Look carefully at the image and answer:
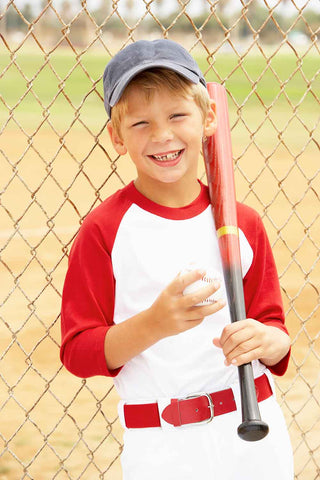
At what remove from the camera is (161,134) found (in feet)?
4.60

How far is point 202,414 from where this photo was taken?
56.5 inches

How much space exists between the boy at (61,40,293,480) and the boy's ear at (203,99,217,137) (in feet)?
0.08

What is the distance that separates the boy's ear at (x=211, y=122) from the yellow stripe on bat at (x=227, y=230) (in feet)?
0.69

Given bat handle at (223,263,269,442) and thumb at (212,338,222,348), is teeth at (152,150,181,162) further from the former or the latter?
thumb at (212,338,222,348)

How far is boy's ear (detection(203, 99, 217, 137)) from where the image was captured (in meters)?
1.54

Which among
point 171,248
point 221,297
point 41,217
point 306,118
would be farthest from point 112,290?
point 306,118

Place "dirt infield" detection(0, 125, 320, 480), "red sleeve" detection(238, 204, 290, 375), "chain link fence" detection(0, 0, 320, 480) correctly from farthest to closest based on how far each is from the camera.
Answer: "dirt infield" detection(0, 125, 320, 480), "chain link fence" detection(0, 0, 320, 480), "red sleeve" detection(238, 204, 290, 375)

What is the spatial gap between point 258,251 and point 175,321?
1.16 ft

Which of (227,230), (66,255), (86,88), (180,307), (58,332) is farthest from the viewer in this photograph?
(86,88)

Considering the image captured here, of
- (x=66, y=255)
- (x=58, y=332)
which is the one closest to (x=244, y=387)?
(x=66, y=255)

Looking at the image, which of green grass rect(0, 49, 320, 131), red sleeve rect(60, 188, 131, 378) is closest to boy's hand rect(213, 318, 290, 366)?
red sleeve rect(60, 188, 131, 378)

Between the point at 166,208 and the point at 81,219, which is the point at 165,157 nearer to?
the point at 166,208

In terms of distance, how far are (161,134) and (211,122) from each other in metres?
0.18

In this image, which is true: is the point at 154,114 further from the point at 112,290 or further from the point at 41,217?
the point at 41,217
